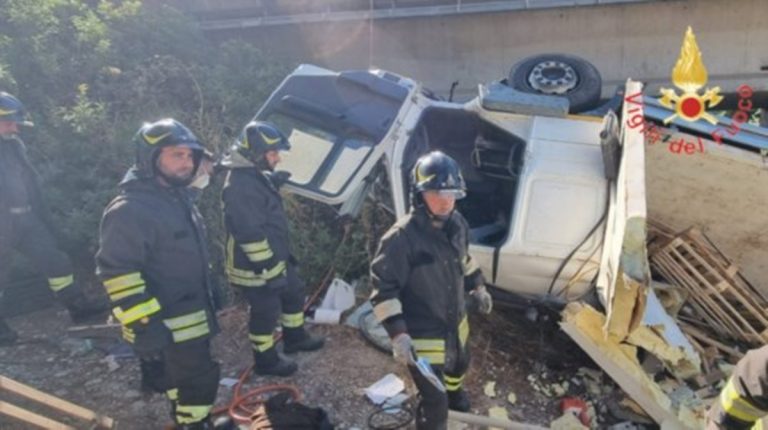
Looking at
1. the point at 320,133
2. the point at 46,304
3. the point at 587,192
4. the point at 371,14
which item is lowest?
the point at 46,304

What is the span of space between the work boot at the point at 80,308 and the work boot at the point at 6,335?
410mm

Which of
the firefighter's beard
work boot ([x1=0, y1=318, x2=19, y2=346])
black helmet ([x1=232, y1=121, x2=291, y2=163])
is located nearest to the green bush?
work boot ([x1=0, y1=318, x2=19, y2=346])

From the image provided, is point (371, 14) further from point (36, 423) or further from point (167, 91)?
point (36, 423)

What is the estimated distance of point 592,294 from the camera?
159 inches

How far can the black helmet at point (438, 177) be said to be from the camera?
302 cm

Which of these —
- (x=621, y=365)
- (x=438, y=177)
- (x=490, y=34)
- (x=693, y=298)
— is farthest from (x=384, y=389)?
(x=490, y=34)

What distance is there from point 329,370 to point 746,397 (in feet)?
8.50

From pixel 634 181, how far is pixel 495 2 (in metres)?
4.96

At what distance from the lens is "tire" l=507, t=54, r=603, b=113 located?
5.21 meters

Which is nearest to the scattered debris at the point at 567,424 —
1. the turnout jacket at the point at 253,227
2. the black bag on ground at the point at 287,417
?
the black bag on ground at the point at 287,417

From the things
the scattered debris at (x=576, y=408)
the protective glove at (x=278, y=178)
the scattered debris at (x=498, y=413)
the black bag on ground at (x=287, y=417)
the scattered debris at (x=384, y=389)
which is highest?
the protective glove at (x=278, y=178)

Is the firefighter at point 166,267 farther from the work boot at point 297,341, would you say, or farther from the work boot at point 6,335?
the work boot at point 6,335

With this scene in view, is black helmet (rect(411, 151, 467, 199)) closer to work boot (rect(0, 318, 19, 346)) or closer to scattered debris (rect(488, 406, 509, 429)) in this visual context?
scattered debris (rect(488, 406, 509, 429))

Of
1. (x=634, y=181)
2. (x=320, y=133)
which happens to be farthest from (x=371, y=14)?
(x=634, y=181)
